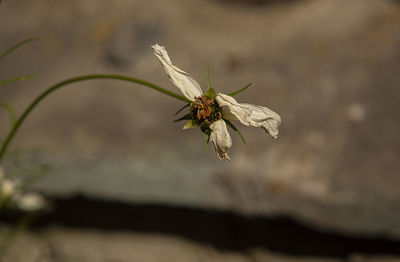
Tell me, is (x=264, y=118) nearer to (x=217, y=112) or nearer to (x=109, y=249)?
(x=217, y=112)

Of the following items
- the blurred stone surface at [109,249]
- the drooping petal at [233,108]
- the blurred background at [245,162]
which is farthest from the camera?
the blurred stone surface at [109,249]

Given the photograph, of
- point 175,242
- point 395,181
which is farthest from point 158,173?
point 395,181

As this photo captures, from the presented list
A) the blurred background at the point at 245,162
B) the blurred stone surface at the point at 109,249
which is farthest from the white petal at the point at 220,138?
the blurred stone surface at the point at 109,249

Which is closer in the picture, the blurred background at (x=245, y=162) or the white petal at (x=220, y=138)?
the white petal at (x=220, y=138)

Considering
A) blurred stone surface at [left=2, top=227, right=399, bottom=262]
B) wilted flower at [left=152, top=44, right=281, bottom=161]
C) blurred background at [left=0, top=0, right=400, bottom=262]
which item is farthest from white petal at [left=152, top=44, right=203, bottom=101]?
blurred stone surface at [left=2, top=227, right=399, bottom=262]

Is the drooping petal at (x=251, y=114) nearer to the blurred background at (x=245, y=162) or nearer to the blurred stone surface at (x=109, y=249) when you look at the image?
the blurred background at (x=245, y=162)

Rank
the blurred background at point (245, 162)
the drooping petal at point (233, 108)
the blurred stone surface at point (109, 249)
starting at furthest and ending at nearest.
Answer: the blurred stone surface at point (109, 249), the blurred background at point (245, 162), the drooping petal at point (233, 108)

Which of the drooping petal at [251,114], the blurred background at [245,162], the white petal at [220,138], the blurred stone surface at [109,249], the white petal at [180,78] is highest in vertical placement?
the blurred background at [245,162]
